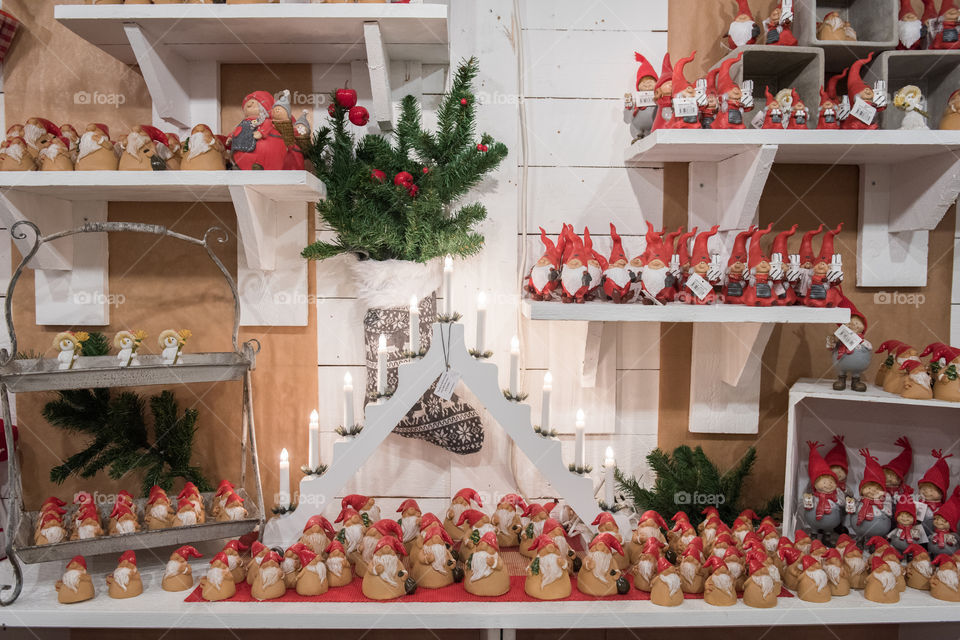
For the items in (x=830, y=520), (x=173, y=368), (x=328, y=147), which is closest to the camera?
(x=173, y=368)

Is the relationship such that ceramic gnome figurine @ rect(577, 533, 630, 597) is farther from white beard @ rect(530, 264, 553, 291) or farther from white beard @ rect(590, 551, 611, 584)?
white beard @ rect(530, 264, 553, 291)

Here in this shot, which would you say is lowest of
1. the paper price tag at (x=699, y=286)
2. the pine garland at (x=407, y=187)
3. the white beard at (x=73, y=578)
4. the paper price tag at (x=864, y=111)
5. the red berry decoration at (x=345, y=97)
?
the white beard at (x=73, y=578)

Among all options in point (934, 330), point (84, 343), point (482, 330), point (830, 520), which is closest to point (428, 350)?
point (482, 330)

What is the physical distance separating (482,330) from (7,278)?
1167 mm

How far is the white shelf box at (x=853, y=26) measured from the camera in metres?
1.43

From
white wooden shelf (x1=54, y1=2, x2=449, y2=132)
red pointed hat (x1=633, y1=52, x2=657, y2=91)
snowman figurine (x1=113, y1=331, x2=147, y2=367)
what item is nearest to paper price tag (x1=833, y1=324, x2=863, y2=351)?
red pointed hat (x1=633, y1=52, x2=657, y2=91)

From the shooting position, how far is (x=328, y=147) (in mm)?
1564

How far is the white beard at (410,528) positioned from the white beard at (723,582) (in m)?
0.61

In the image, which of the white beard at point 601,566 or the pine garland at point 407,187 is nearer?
the white beard at point 601,566

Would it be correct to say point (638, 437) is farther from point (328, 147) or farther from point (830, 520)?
point (328, 147)

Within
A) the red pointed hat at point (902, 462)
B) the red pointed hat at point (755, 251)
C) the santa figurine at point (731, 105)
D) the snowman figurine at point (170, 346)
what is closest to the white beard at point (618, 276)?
the red pointed hat at point (755, 251)

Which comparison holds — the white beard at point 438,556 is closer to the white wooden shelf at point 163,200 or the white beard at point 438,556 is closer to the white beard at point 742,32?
the white wooden shelf at point 163,200

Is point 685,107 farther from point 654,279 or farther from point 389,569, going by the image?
point 389,569

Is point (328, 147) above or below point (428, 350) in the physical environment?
above
